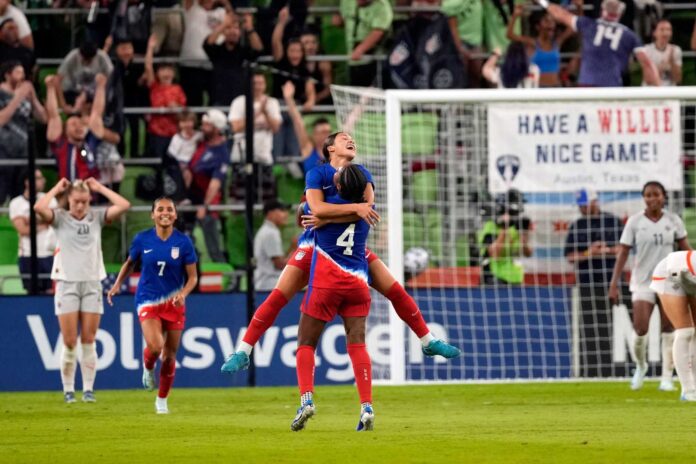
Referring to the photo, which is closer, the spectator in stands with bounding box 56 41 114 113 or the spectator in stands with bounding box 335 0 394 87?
the spectator in stands with bounding box 56 41 114 113

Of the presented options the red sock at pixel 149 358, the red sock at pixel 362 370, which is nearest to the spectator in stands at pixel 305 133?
the red sock at pixel 149 358

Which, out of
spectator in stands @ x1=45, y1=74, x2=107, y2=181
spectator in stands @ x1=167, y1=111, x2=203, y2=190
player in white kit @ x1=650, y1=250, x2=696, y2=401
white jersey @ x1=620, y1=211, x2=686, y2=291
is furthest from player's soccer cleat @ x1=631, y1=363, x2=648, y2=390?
spectator in stands @ x1=45, y1=74, x2=107, y2=181

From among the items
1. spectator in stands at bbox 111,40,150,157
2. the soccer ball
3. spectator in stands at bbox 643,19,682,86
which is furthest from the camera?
spectator in stands at bbox 643,19,682,86

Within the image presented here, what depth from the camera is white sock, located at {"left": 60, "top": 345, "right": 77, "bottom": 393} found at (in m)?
16.5

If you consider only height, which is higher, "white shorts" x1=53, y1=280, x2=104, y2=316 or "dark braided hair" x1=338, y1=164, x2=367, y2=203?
"dark braided hair" x1=338, y1=164, x2=367, y2=203

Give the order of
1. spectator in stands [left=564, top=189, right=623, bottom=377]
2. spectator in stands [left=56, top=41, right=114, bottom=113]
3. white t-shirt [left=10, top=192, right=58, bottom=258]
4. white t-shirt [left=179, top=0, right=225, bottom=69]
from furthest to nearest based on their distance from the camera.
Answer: white t-shirt [left=179, top=0, right=225, bottom=69]
spectator in stands [left=56, top=41, right=114, bottom=113]
white t-shirt [left=10, top=192, right=58, bottom=258]
spectator in stands [left=564, top=189, right=623, bottom=377]

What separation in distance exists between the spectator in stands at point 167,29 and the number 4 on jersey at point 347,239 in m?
11.9

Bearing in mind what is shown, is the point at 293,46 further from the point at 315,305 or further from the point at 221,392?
the point at 315,305

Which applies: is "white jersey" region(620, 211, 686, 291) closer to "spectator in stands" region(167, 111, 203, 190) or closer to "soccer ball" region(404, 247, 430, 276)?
"soccer ball" region(404, 247, 430, 276)

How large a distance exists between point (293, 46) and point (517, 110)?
14.3 feet

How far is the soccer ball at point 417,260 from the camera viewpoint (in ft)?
62.8

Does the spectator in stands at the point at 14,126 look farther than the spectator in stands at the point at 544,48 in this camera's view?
No

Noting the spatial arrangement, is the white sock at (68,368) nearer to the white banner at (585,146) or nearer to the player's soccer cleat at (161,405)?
the player's soccer cleat at (161,405)

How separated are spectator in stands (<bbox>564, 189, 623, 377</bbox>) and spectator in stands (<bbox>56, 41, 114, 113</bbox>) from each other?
23.1 feet
